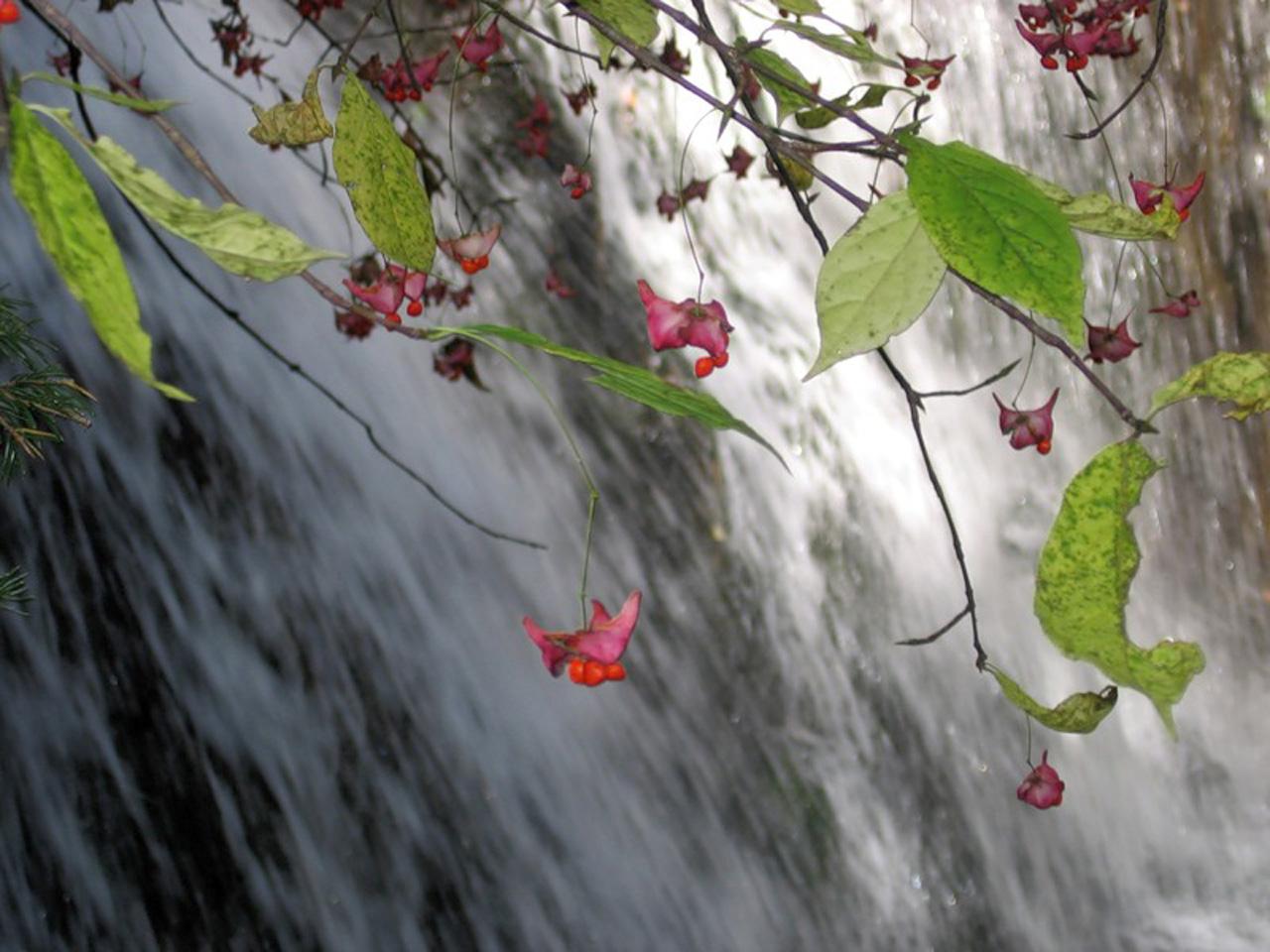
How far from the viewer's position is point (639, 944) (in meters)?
1.97

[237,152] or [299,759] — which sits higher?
[237,152]

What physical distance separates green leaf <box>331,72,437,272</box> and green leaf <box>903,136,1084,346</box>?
0.59 feet

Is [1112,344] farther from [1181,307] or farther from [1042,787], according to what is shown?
[1042,787]

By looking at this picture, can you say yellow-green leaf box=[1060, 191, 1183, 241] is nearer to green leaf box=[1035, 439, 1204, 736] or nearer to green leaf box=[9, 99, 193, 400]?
green leaf box=[1035, 439, 1204, 736]

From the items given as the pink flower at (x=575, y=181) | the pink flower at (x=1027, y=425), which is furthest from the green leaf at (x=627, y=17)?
the pink flower at (x=575, y=181)

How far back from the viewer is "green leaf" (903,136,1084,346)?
1.08 feet

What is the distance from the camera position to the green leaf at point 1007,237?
0.33 meters

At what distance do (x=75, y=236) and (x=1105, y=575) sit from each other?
26 cm

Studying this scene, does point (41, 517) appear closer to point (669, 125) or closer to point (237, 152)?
point (237, 152)

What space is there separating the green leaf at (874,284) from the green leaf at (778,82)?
14 cm

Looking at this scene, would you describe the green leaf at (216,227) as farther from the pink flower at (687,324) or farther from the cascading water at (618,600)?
the cascading water at (618,600)

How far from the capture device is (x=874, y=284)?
37 centimetres

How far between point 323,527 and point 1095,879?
139 centimetres

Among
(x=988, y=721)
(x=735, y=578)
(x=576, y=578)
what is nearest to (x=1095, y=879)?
(x=988, y=721)
